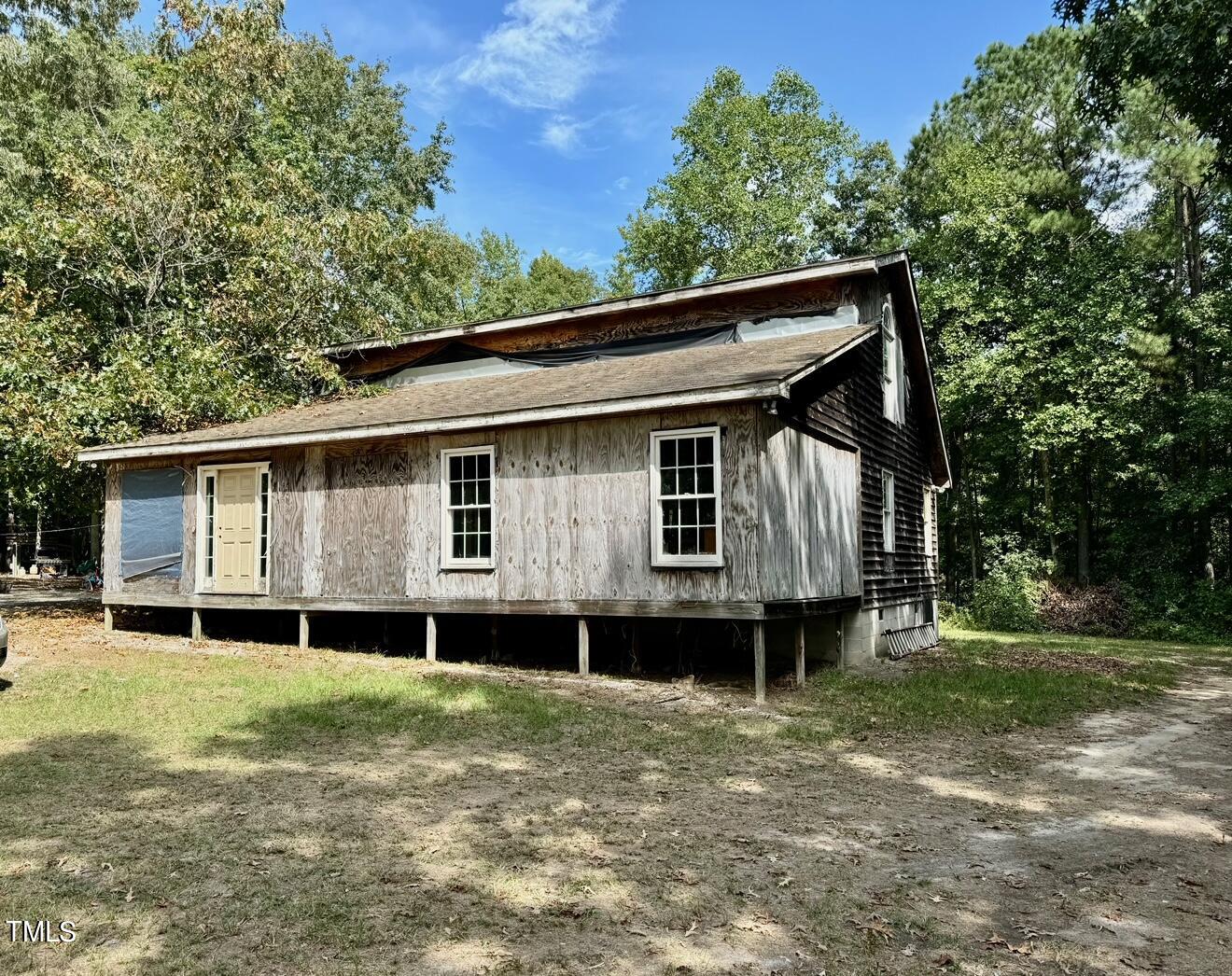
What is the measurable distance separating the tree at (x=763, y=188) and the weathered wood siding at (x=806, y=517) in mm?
22797

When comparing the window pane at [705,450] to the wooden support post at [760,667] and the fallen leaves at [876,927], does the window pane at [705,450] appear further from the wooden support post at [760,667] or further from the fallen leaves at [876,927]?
the fallen leaves at [876,927]

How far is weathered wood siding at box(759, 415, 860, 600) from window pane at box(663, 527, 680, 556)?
1.21 meters

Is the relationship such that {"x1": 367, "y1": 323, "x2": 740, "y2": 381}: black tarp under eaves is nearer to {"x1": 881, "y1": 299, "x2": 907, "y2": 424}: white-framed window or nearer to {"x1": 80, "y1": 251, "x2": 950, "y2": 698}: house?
{"x1": 80, "y1": 251, "x2": 950, "y2": 698}: house

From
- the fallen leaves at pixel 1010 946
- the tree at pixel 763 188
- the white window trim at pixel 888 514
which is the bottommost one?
the fallen leaves at pixel 1010 946

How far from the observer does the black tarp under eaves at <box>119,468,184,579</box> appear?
15492 mm

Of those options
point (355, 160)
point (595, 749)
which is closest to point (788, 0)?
point (595, 749)

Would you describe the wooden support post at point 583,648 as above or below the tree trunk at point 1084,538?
below

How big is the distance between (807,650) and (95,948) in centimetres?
1176

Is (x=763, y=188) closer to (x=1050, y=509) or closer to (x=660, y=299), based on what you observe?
(x=1050, y=509)

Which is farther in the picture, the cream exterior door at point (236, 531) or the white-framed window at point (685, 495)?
the cream exterior door at point (236, 531)

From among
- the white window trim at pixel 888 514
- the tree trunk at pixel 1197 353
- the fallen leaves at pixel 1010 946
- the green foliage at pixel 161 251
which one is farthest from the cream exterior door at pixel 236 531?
the tree trunk at pixel 1197 353

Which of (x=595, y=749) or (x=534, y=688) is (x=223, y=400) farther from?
(x=595, y=749)

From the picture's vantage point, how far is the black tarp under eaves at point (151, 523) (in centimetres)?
1549

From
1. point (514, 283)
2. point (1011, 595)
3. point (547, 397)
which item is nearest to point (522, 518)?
point (547, 397)
